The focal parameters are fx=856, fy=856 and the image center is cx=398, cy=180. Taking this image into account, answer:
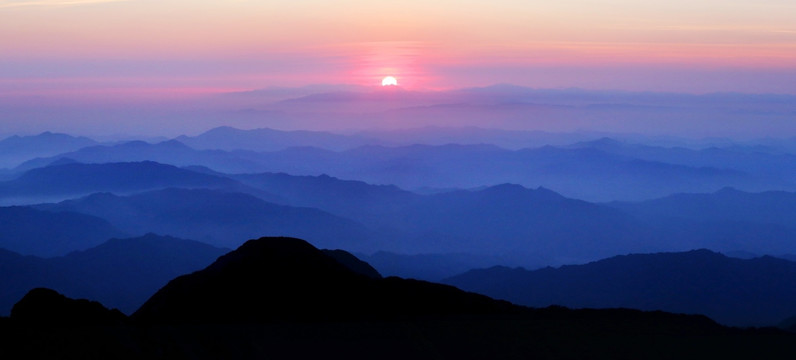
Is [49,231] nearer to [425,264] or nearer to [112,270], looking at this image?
[112,270]

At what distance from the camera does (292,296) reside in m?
36.0

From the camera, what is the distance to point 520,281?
113 m

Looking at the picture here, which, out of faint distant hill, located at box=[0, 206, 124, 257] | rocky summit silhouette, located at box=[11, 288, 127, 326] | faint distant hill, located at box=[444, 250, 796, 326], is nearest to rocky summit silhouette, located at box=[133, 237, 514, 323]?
rocky summit silhouette, located at box=[11, 288, 127, 326]

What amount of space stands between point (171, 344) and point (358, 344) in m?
6.35

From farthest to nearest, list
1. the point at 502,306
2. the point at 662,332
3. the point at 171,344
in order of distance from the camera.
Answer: the point at 502,306
the point at 662,332
the point at 171,344

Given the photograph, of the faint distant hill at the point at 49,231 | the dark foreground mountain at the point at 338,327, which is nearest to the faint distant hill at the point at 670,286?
the dark foreground mountain at the point at 338,327

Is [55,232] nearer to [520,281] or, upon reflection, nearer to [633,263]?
[520,281]

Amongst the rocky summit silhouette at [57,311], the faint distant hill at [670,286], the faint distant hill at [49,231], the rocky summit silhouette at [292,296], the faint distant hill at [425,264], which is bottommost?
the rocky summit silhouette at [57,311]

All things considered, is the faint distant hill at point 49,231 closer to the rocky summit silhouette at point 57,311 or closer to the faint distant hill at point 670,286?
the faint distant hill at point 670,286

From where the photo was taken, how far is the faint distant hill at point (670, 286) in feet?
307

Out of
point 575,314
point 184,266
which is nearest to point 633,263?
point 184,266

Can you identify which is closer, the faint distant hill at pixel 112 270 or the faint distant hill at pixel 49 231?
the faint distant hill at pixel 112 270

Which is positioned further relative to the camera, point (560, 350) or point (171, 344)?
point (560, 350)

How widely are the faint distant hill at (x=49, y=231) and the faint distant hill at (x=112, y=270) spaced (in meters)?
40.1
